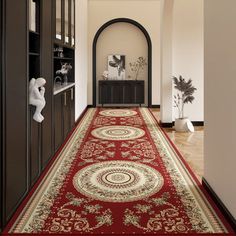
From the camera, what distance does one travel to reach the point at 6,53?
2752 mm

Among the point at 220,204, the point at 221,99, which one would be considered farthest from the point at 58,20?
the point at 220,204

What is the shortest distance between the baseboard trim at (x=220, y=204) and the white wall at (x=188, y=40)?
4.38 meters

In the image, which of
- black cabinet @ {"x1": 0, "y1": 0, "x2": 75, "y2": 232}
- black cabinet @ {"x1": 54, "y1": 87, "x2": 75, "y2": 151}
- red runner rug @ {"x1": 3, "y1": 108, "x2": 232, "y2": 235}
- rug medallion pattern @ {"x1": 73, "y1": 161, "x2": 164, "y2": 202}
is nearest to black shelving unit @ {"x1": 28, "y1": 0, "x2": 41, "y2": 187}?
black cabinet @ {"x1": 0, "y1": 0, "x2": 75, "y2": 232}

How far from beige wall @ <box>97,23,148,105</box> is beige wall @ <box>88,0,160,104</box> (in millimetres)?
436

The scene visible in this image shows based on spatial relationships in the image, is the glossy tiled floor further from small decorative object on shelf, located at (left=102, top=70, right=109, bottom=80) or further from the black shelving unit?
small decorative object on shelf, located at (left=102, top=70, right=109, bottom=80)

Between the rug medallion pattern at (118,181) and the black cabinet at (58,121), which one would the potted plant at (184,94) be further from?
the rug medallion pattern at (118,181)

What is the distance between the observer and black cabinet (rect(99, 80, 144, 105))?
463 inches

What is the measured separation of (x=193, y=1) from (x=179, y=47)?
101cm

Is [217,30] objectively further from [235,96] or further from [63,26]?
[63,26]

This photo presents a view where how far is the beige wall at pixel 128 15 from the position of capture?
38.0ft

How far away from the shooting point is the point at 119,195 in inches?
139

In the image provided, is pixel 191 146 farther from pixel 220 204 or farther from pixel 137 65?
pixel 137 65

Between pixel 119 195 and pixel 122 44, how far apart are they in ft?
30.2

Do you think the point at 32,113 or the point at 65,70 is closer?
the point at 32,113
